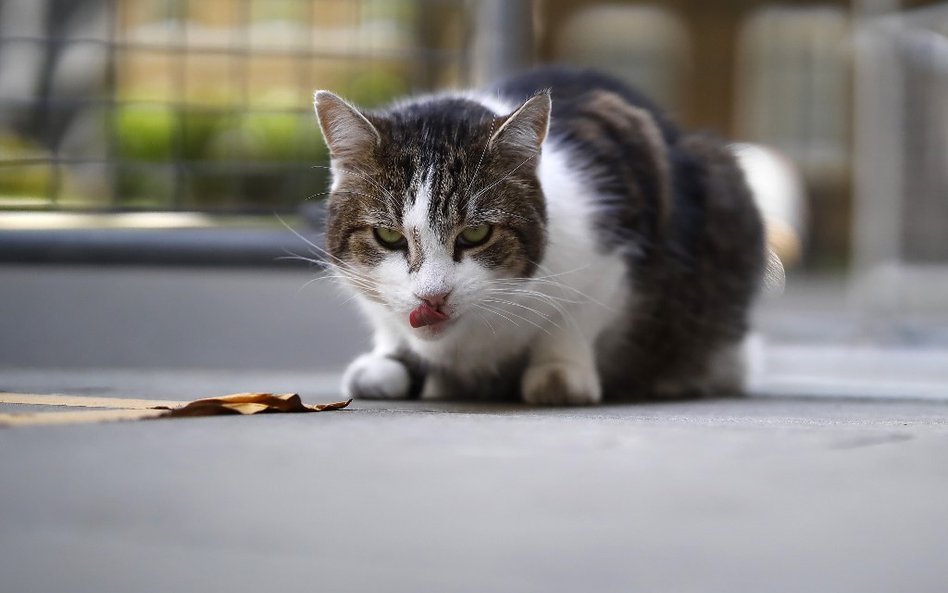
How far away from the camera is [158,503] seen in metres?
0.73

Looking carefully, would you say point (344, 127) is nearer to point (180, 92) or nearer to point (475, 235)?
point (475, 235)

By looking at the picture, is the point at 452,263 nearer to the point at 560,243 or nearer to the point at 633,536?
the point at 560,243

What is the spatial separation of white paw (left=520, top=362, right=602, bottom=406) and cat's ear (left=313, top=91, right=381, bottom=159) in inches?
17.0

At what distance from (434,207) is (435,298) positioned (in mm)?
140

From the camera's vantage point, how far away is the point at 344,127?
1.61m

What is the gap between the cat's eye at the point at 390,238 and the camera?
1.53 m

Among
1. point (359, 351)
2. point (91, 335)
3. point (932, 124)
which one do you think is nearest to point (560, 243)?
point (359, 351)

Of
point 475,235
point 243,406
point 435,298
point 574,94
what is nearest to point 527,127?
point 475,235

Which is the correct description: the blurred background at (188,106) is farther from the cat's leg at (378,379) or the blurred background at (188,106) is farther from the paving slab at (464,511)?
the paving slab at (464,511)

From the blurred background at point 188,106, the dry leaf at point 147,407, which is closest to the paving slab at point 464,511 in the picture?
the dry leaf at point 147,407

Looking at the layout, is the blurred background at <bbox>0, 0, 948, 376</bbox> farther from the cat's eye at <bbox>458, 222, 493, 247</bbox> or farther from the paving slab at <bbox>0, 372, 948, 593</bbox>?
the paving slab at <bbox>0, 372, 948, 593</bbox>

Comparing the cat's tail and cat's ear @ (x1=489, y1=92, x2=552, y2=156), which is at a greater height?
cat's ear @ (x1=489, y1=92, x2=552, y2=156)

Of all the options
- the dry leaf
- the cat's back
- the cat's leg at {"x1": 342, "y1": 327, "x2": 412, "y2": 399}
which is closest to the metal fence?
the cat's back

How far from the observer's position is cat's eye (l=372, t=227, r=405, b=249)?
5.03 ft
